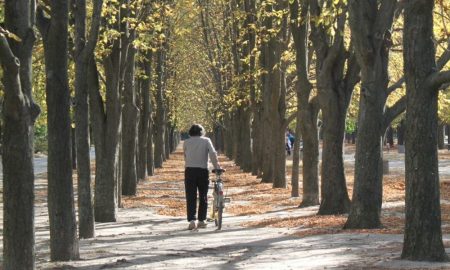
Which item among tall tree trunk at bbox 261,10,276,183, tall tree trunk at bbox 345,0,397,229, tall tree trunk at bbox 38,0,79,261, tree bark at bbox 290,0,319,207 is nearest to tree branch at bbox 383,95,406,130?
tall tree trunk at bbox 345,0,397,229

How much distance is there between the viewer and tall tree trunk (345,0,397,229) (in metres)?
13.9

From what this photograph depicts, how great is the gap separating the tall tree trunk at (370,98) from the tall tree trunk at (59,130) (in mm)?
5103

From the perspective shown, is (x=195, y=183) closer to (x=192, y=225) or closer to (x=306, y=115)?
(x=192, y=225)

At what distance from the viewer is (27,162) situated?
28.7 feet

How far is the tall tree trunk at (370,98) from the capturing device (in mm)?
13906

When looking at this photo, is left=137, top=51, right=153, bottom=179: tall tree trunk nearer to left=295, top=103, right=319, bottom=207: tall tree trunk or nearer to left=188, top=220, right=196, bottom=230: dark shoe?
left=295, top=103, right=319, bottom=207: tall tree trunk

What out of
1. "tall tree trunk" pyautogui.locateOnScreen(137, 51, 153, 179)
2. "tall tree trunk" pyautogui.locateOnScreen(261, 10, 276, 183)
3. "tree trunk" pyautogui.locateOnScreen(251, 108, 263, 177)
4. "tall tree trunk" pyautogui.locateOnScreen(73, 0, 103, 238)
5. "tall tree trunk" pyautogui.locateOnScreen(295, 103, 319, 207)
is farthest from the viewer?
"tree trunk" pyautogui.locateOnScreen(251, 108, 263, 177)

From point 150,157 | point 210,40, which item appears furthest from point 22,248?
point 210,40

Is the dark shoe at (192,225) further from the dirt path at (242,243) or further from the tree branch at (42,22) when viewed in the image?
the tree branch at (42,22)

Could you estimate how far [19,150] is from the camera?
865 cm

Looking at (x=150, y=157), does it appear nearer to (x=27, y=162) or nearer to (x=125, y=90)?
(x=125, y=90)

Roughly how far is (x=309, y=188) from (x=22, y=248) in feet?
41.9

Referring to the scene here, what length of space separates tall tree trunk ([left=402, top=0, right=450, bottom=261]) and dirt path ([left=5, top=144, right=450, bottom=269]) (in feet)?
1.18

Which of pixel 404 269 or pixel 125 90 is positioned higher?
pixel 125 90
